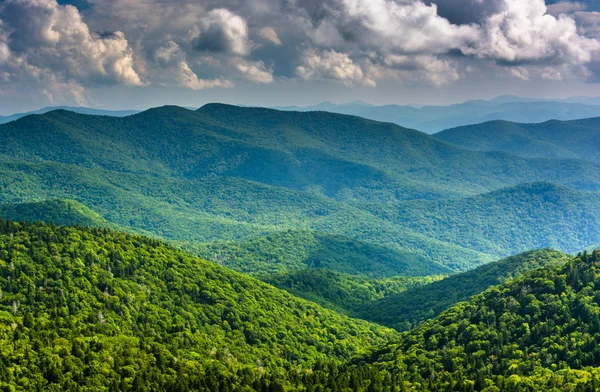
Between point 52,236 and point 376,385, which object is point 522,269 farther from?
point 52,236

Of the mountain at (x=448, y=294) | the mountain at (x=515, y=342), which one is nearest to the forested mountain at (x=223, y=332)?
the mountain at (x=515, y=342)

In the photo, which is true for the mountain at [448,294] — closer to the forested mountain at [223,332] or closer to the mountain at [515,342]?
the forested mountain at [223,332]

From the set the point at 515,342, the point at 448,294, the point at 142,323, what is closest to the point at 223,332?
the point at 142,323

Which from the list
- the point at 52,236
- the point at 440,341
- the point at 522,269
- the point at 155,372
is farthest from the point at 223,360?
the point at 522,269

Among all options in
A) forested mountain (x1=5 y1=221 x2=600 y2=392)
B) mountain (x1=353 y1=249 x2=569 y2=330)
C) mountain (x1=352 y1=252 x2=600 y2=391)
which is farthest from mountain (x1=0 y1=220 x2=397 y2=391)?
mountain (x1=352 y1=252 x2=600 y2=391)

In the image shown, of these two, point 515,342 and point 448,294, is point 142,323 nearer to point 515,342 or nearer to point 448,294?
point 515,342
